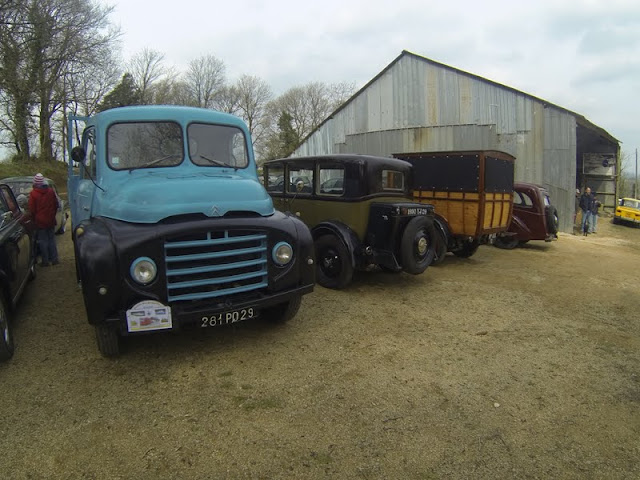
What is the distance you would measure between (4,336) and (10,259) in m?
1.06

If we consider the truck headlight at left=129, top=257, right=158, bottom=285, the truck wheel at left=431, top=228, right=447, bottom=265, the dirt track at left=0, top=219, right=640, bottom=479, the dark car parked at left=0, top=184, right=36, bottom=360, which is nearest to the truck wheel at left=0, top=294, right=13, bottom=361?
the dark car parked at left=0, top=184, right=36, bottom=360

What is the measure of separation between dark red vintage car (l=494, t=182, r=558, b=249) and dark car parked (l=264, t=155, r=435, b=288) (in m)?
5.50

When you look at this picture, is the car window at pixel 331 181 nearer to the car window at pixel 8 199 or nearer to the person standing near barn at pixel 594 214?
the car window at pixel 8 199

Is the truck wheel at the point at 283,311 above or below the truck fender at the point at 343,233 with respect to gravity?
below

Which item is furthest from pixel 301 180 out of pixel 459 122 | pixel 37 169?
pixel 37 169

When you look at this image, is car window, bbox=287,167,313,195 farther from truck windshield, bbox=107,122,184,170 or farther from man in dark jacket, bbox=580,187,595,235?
man in dark jacket, bbox=580,187,595,235

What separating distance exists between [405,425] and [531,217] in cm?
971

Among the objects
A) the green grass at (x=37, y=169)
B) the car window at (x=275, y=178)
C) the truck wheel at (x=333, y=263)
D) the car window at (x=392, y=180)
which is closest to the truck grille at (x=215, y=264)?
the truck wheel at (x=333, y=263)

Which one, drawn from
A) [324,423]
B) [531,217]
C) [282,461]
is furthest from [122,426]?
[531,217]

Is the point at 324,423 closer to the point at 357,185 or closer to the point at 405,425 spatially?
the point at 405,425

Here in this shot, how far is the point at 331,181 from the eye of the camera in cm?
679

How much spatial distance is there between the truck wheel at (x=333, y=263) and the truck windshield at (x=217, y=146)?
196cm

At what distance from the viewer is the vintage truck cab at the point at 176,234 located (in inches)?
134

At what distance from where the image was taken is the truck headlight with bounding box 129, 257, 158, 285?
3.38 meters
